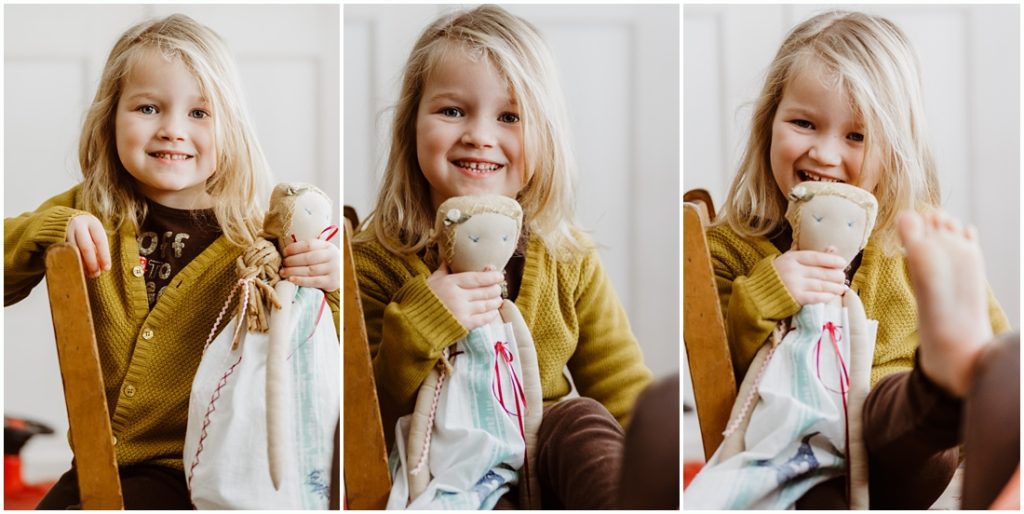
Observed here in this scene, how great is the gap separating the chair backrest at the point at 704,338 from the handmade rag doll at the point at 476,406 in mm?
203

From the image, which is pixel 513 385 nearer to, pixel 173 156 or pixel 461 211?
pixel 461 211

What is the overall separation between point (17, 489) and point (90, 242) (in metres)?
0.35

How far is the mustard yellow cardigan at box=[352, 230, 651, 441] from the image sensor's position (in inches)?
51.5

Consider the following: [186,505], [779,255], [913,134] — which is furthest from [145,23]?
[913,134]

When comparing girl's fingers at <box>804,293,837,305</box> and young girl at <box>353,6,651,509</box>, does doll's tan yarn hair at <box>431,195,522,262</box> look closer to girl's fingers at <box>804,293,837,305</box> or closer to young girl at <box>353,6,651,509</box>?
young girl at <box>353,6,651,509</box>

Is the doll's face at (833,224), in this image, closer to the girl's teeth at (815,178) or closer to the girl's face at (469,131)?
the girl's teeth at (815,178)

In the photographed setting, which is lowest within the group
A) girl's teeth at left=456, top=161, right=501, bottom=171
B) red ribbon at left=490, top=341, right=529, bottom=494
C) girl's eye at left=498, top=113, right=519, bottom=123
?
red ribbon at left=490, top=341, right=529, bottom=494

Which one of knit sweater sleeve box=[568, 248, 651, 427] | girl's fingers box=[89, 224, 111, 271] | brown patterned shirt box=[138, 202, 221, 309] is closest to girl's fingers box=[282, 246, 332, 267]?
brown patterned shirt box=[138, 202, 221, 309]

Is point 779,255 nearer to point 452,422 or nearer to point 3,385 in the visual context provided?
point 452,422

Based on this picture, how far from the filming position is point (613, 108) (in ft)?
4.38

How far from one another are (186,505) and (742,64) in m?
0.91

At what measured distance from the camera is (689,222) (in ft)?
4.31

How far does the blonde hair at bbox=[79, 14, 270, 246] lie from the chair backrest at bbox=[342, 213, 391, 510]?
192mm

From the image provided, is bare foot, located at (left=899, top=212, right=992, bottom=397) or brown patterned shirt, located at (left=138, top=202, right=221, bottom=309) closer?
bare foot, located at (left=899, top=212, right=992, bottom=397)
